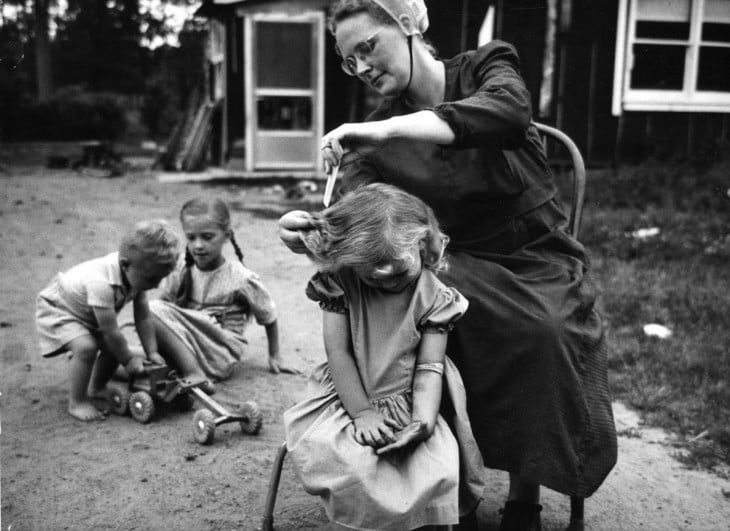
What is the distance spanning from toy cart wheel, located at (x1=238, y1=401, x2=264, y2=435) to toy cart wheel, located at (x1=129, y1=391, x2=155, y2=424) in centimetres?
44

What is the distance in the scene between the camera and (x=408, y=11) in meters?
2.37

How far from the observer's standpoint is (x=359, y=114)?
13.8m

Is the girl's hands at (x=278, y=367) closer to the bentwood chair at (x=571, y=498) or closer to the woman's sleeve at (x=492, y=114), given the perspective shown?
the bentwood chair at (x=571, y=498)

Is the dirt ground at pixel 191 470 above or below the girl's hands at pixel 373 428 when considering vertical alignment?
below

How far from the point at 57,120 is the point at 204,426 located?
53.0ft

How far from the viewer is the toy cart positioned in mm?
3320

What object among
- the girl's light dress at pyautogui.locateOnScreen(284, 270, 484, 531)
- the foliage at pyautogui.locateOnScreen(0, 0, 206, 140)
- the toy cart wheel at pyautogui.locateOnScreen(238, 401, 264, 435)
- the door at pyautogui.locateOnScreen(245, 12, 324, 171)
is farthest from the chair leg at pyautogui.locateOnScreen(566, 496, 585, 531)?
the foliage at pyautogui.locateOnScreen(0, 0, 206, 140)

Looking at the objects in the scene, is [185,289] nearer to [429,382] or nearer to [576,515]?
[429,382]

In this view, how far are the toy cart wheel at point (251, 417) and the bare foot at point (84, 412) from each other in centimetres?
73

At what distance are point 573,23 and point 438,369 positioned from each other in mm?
10351

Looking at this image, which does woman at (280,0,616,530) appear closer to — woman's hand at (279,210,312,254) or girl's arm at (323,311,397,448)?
woman's hand at (279,210,312,254)

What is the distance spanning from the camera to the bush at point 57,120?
56.7 ft

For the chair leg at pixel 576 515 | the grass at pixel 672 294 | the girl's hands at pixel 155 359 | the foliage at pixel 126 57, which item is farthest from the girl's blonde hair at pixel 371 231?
the foliage at pixel 126 57

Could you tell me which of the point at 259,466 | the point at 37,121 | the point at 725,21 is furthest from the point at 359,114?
the point at 259,466
